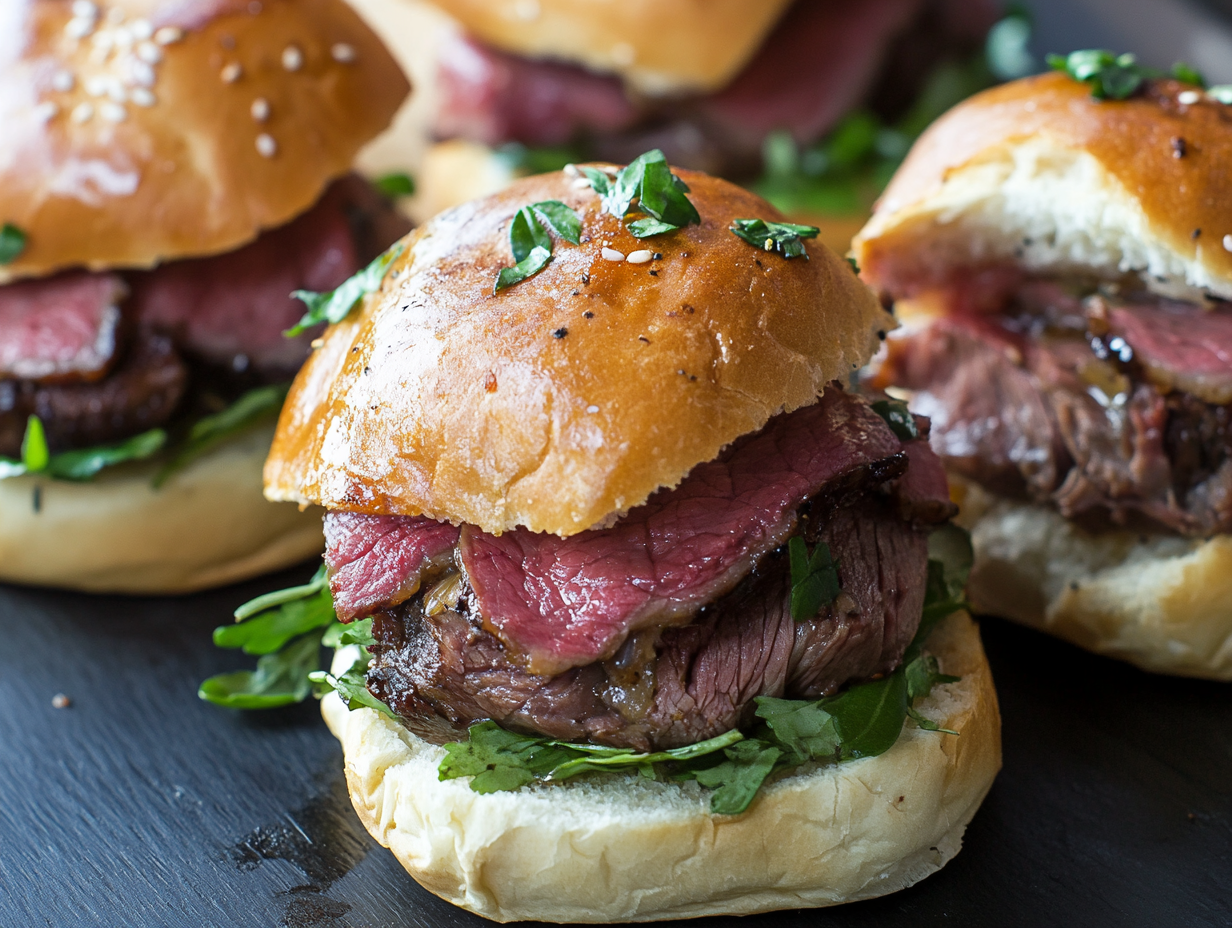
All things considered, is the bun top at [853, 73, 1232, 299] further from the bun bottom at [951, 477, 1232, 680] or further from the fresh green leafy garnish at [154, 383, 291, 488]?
the fresh green leafy garnish at [154, 383, 291, 488]

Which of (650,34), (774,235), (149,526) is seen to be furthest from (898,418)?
(650,34)

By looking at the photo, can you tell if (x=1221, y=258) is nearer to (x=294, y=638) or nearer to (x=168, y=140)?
(x=294, y=638)

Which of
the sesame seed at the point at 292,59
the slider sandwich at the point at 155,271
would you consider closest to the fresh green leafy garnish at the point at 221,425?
the slider sandwich at the point at 155,271

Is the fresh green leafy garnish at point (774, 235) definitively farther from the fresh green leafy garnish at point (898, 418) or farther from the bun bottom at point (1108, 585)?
the bun bottom at point (1108, 585)

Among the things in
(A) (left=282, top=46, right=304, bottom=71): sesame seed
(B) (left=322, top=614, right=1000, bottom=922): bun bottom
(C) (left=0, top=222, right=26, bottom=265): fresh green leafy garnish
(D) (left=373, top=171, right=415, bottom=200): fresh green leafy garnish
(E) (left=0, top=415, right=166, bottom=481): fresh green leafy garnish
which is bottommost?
(B) (left=322, top=614, right=1000, bottom=922): bun bottom

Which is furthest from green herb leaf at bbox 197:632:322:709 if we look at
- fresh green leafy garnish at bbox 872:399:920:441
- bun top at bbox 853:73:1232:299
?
bun top at bbox 853:73:1232:299
